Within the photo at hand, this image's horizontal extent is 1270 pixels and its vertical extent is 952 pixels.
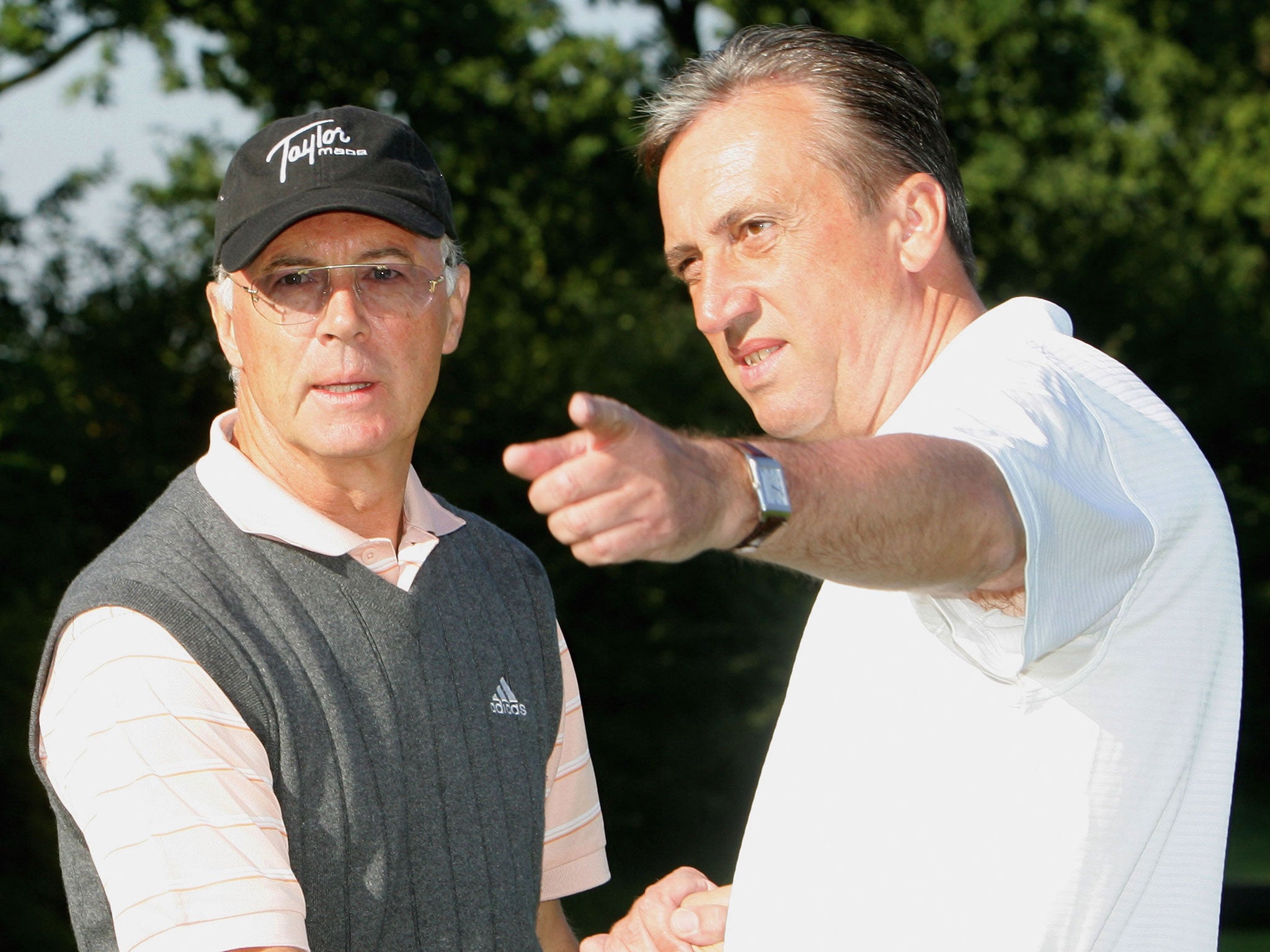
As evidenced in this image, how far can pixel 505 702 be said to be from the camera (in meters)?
2.64

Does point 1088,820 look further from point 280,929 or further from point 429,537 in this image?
point 429,537

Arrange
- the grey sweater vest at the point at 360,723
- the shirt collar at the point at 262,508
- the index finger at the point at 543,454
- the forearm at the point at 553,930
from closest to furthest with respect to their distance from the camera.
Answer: the index finger at the point at 543,454
the grey sweater vest at the point at 360,723
the shirt collar at the point at 262,508
the forearm at the point at 553,930

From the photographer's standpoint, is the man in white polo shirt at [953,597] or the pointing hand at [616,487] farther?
the man in white polo shirt at [953,597]

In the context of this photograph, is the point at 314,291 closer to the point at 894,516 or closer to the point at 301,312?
the point at 301,312

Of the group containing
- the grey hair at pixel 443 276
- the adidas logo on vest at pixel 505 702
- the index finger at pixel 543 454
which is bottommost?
the adidas logo on vest at pixel 505 702

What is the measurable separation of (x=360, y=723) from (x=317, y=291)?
85cm

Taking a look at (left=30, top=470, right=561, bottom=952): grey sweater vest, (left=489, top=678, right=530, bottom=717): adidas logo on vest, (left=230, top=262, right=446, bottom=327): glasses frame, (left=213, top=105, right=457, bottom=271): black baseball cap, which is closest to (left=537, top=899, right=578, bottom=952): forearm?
(left=30, top=470, right=561, bottom=952): grey sweater vest

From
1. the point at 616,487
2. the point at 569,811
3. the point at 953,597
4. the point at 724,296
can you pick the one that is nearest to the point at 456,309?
the point at 724,296

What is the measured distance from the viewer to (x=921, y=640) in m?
1.87

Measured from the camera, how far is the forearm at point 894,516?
1.51 m

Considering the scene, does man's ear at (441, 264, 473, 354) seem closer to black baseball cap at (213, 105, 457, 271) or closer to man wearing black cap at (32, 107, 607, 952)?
man wearing black cap at (32, 107, 607, 952)

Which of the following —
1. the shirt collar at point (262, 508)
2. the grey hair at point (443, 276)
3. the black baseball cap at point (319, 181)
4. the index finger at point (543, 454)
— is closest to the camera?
the index finger at point (543, 454)

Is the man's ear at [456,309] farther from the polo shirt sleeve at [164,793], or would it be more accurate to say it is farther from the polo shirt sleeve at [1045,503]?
the polo shirt sleeve at [1045,503]

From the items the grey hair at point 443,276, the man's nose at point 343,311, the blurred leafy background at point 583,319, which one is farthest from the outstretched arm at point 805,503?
the blurred leafy background at point 583,319
